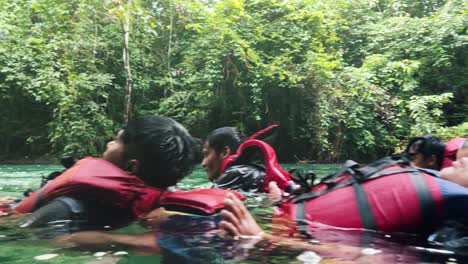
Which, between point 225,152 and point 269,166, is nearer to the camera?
point 269,166

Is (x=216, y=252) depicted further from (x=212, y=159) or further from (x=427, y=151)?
(x=212, y=159)

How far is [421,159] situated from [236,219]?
2.06 meters

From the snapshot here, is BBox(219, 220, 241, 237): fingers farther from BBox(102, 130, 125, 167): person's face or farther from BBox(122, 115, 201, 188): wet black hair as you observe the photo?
BBox(102, 130, 125, 167): person's face

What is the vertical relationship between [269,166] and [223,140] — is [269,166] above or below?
below

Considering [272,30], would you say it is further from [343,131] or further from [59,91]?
[59,91]

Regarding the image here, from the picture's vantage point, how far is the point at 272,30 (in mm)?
12289

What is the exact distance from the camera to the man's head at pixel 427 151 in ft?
9.89

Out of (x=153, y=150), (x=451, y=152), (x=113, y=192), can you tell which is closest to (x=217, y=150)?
(x=451, y=152)

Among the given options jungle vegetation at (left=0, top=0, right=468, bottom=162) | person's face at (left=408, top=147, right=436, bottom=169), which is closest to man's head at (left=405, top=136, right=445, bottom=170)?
person's face at (left=408, top=147, right=436, bottom=169)

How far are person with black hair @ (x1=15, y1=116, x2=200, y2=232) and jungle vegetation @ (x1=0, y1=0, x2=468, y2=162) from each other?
9.68 m

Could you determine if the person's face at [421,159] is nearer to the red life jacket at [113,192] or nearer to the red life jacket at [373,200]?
the red life jacket at [373,200]

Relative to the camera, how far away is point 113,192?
A: 180cm

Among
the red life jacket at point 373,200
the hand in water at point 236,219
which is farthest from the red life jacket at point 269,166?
the hand in water at point 236,219

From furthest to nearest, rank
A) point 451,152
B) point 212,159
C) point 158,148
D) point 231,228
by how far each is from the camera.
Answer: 1. point 212,159
2. point 451,152
3. point 158,148
4. point 231,228
